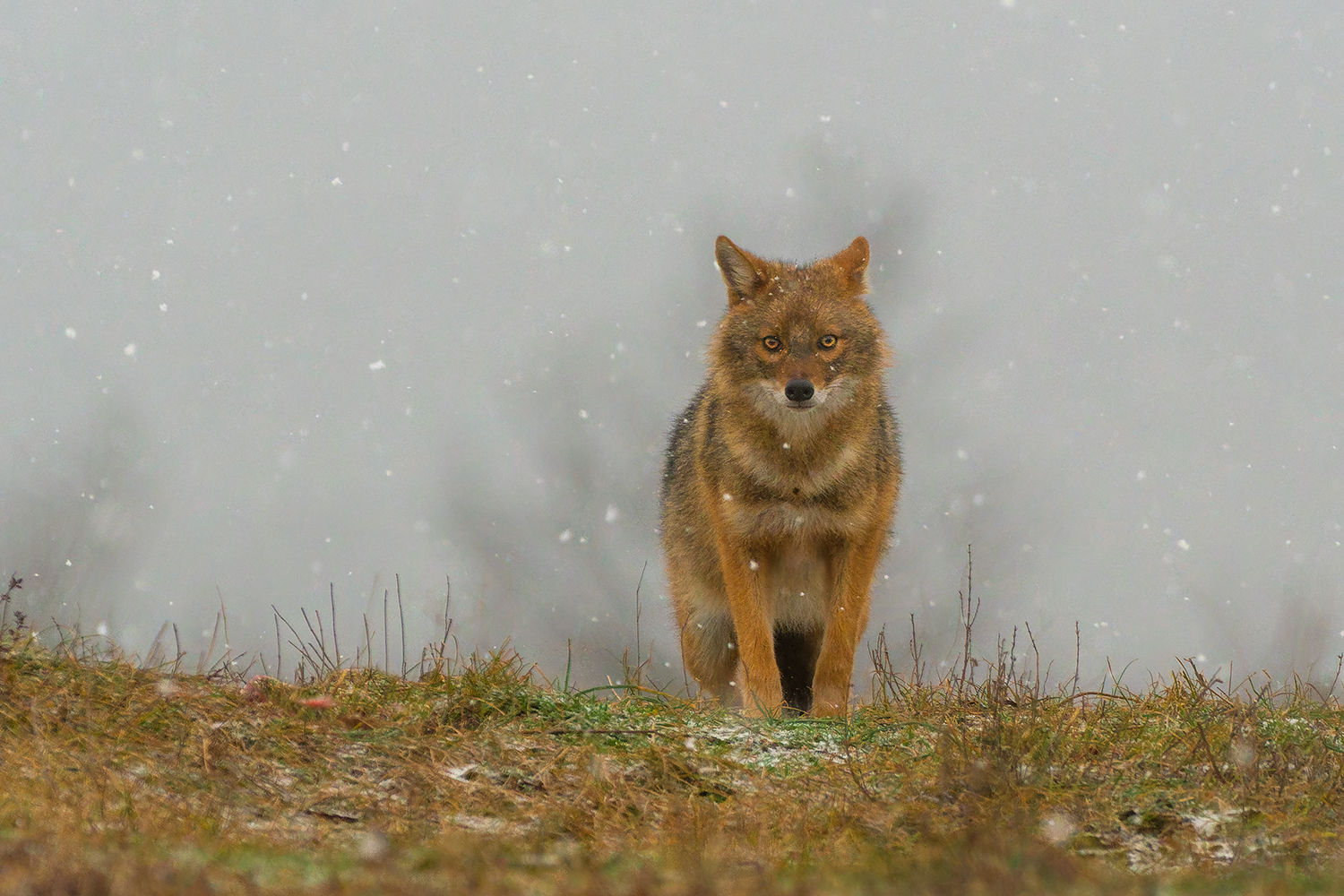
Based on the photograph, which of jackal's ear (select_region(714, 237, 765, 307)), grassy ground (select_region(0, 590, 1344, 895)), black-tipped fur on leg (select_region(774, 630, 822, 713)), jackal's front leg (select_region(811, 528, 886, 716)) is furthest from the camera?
black-tipped fur on leg (select_region(774, 630, 822, 713))

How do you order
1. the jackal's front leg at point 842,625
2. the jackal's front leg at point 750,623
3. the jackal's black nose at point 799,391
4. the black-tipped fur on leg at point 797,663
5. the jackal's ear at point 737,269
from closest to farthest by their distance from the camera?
the jackal's black nose at point 799,391, the jackal's front leg at point 750,623, the jackal's front leg at point 842,625, the jackal's ear at point 737,269, the black-tipped fur on leg at point 797,663

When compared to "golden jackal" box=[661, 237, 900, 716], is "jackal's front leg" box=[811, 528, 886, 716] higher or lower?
lower

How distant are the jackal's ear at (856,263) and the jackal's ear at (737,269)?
595 millimetres

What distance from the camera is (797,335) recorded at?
7578 millimetres

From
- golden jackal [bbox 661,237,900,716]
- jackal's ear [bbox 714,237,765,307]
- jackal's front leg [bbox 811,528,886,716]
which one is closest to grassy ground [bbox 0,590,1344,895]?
jackal's front leg [bbox 811,528,886,716]

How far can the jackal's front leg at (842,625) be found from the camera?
7543 mm

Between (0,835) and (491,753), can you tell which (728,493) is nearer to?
(491,753)

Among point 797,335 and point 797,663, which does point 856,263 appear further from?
point 797,663

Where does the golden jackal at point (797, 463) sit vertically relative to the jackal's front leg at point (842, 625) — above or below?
above

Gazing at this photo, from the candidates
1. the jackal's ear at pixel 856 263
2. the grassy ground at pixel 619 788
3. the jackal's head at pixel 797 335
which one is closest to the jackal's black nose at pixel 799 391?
the jackal's head at pixel 797 335

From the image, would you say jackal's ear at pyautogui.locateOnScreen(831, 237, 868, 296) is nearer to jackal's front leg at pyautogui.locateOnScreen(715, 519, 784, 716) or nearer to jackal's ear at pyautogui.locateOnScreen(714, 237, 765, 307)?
jackal's ear at pyautogui.locateOnScreen(714, 237, 765, 307)

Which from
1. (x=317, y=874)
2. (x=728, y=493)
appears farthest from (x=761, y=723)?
(x=317, y=874)

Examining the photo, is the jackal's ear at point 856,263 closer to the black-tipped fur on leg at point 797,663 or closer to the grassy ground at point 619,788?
the black-tipped fur on leg at point 797,663

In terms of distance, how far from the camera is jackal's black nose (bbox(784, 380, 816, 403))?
7320 mm
